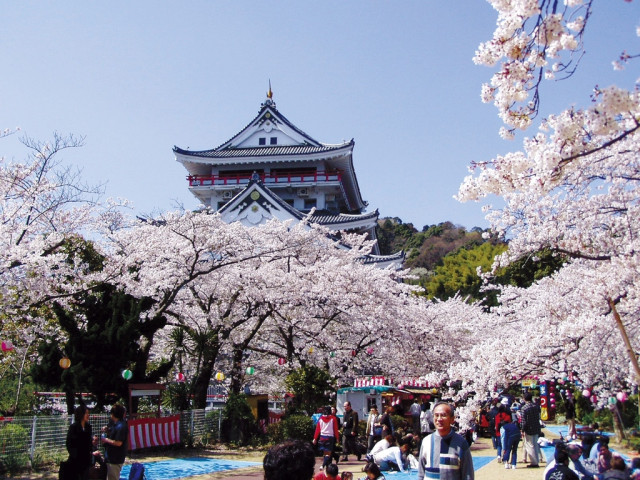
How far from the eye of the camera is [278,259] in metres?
20.2

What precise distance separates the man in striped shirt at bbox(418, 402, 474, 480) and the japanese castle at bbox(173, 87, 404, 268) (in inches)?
1226

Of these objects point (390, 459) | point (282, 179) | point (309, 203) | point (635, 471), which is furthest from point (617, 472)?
point (309, 203)

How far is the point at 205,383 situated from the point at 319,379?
3.65 meters

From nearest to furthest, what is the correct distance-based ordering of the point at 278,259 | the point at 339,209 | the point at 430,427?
the point at 430,427 → the point at 278,259 → the point at 339,209

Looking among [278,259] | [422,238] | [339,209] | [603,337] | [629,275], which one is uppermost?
[422,238]

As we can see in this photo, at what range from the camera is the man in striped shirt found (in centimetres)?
482

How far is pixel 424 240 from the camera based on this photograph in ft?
315

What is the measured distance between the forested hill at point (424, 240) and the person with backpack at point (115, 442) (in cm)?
7289

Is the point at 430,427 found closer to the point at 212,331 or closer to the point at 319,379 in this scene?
the point at 319,379

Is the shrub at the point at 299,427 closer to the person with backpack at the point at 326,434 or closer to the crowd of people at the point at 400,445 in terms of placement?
the crowd of people at the point at 400,445

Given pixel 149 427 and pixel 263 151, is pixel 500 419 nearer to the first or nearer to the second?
pixel 149 427

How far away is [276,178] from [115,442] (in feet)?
104

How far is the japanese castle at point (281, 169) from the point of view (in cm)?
3878

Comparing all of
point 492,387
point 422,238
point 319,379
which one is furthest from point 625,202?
point 422,238
